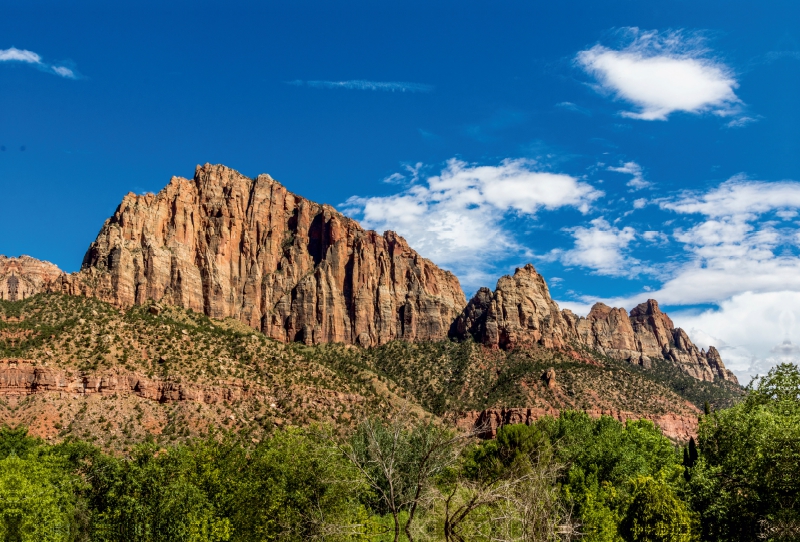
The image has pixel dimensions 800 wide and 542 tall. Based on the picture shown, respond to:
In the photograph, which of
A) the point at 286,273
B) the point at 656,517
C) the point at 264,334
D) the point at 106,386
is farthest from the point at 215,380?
the point at 656,517

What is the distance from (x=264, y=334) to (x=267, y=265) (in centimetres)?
2199

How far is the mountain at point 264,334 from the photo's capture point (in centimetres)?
7875

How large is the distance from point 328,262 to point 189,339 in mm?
65964

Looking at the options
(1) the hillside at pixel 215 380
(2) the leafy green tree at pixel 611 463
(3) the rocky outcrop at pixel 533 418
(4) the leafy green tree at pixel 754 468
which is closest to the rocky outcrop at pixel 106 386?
(1) the hillside at pixel 215 380

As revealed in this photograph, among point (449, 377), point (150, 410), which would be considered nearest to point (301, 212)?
point (449, 377)

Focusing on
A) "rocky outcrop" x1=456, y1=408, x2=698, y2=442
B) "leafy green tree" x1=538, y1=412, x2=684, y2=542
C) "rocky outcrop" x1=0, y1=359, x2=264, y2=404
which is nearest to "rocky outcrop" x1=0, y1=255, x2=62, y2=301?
"rocky outcrop" x1=0, y1=359, x2=264, y2=404

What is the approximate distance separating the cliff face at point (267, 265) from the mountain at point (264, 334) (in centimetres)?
41

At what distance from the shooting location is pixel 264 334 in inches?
5472

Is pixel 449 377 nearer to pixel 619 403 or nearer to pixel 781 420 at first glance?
pixel 619 403

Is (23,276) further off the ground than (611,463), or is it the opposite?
(23,276)

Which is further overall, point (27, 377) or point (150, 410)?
point (150, 410)

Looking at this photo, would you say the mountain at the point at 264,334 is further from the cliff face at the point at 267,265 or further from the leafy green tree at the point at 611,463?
the leafy green tree at the point at 611,463

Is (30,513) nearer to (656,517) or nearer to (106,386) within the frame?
(656,517)

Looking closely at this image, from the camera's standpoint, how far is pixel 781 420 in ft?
79.2
